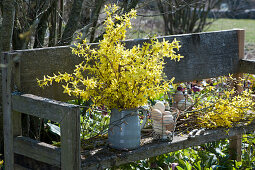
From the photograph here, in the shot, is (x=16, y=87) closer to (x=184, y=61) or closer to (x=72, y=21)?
(x=72, y=21)

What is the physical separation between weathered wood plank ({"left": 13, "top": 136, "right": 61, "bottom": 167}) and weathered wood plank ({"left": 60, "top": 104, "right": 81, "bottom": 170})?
7cm

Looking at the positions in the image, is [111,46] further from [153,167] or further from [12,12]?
[153,167]

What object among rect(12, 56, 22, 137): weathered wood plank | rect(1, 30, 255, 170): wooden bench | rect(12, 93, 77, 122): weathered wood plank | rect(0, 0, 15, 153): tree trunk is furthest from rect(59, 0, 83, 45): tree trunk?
rect(12, 93, 77, 122): weathered wood plank

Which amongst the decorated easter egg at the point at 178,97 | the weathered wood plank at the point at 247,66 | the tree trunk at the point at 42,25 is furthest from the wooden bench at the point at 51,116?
the weathered wood plank at the point at 247,66

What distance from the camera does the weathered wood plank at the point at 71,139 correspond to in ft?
5.92

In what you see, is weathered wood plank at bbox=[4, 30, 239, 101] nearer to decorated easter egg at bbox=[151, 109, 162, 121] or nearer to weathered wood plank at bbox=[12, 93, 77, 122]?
weathered wood plank at bbox=[12, 93, 77, 122]

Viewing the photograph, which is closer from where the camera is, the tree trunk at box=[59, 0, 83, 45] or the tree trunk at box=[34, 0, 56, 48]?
the tree trunk at box=[59, 0, 83, 45]

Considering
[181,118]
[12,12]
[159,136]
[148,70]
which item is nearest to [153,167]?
[181,118]

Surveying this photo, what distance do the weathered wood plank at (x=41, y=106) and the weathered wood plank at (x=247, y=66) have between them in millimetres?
1912

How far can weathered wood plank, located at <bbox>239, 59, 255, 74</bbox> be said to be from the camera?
10.7 feet

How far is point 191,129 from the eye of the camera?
2.57 metres

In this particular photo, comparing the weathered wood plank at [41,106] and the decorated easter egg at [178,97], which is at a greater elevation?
the weathered wood plank at [41,106]

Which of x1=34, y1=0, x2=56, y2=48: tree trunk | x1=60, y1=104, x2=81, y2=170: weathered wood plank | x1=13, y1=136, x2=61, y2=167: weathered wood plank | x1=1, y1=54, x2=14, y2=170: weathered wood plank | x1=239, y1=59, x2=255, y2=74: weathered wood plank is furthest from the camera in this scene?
x1=239, y1=59, x2=255, y2=74: weathered wood plank

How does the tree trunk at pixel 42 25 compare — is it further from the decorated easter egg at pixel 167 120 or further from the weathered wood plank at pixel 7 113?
the decorated easter egg at pixel 167 120
